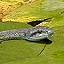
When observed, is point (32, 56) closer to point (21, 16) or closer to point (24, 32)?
point (24, 32)

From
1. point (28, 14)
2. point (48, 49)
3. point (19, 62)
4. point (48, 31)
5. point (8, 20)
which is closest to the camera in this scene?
point (19, 62)

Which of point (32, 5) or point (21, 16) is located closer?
point (21, 16)

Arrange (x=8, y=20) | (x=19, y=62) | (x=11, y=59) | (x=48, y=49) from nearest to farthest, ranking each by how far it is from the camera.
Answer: (x=19, y=62) → (x=11, y=59) → (x=48, y=49) → (x=8, y=20)

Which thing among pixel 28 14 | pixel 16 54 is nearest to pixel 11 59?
pixel 16 54

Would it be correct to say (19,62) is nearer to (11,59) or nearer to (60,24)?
(11,59)
